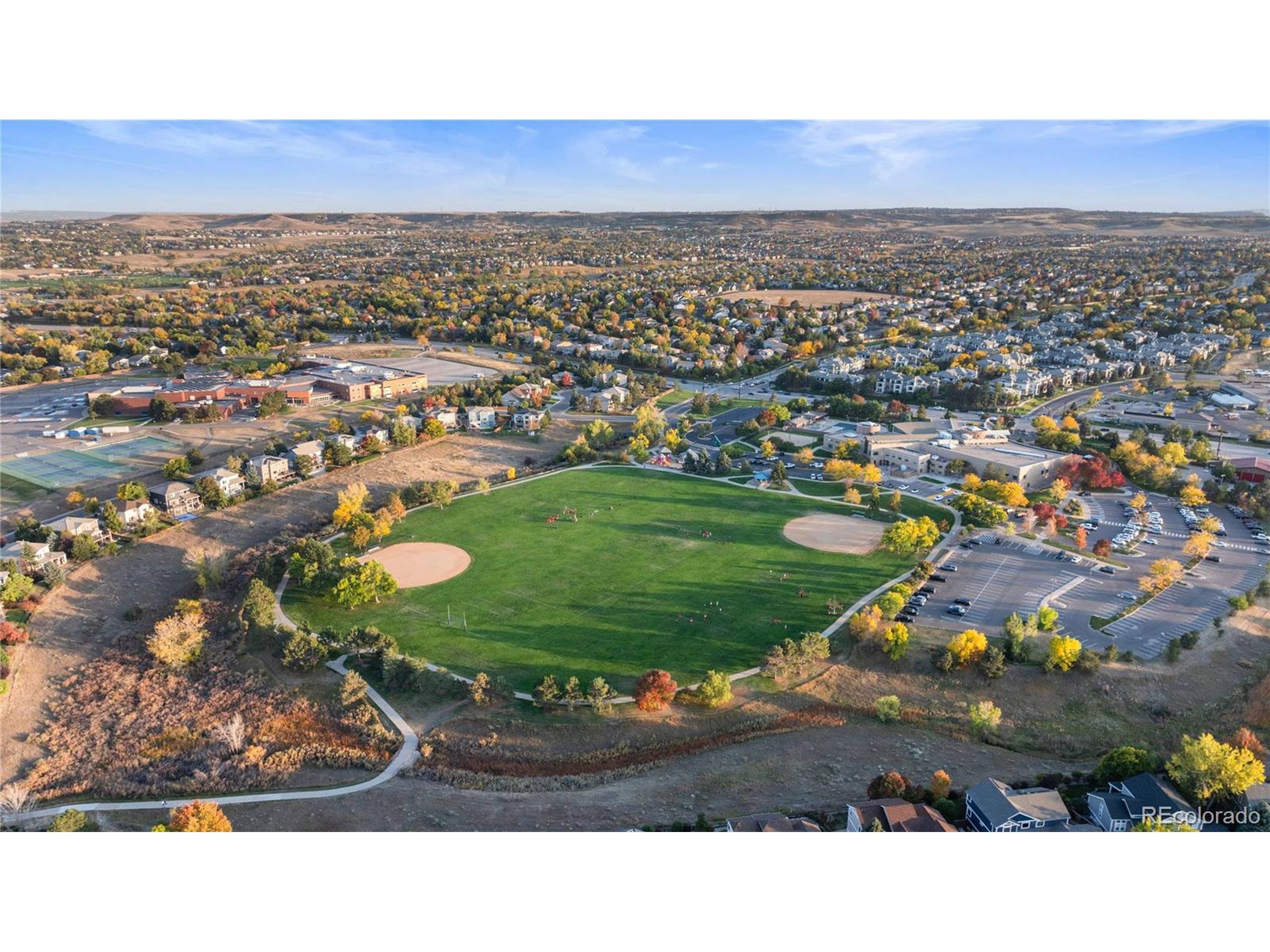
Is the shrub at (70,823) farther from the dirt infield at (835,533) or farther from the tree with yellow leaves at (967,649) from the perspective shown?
the dirt infield at (835,533)

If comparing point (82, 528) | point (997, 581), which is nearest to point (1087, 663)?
point (997, 581)

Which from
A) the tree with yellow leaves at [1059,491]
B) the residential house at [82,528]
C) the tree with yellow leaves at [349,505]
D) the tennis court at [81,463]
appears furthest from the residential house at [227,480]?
the tree with yellow leaves at [1059,491]

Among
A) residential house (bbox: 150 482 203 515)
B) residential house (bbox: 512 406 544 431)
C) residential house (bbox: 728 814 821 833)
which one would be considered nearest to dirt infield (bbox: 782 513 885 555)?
residential house (bbox: 728 814 821 833)

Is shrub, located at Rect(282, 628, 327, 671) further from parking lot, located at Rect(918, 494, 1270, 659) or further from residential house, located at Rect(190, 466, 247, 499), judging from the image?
parking lot, located at Rect(918, 494, 1270, 659)

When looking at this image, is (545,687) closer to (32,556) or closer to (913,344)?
(32,556)

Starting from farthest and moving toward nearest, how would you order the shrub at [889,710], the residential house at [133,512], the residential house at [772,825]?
the residential house at [133,512] < the shrub at [889,710] < the residential house at [772,825]

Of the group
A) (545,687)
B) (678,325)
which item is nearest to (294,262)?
(678,325)
